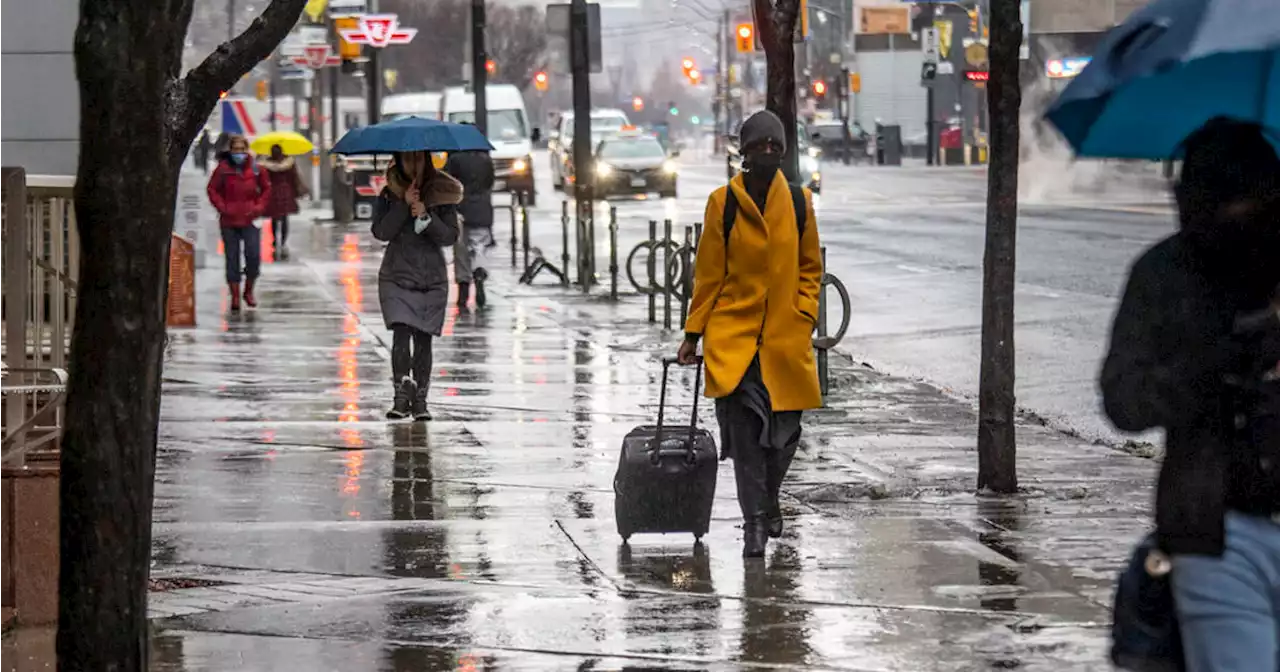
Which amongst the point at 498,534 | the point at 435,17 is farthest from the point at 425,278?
the point at 435,17

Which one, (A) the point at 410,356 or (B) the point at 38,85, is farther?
(B) the point at 38,85

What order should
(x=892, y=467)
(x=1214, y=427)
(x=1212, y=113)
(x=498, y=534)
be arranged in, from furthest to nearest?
(x=892, y=467), (x=498, y=534), (x=1212, y=113), (x=1214, y=427)

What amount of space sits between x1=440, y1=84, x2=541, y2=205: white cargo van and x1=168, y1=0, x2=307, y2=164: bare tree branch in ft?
125

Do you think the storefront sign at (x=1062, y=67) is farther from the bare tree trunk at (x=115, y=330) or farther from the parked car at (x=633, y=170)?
the bare tree trunk at (x=115, y=330)

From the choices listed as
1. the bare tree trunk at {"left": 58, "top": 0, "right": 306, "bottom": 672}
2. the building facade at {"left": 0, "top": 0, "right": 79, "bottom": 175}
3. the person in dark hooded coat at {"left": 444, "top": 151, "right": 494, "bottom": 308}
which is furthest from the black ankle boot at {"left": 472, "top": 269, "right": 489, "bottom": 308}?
the bare tree trunk at {"left": 58, "top": 0, "right": 306, "bottom": 672}

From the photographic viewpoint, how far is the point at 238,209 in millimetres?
21422

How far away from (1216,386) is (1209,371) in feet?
0.11

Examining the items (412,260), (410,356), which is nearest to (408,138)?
(412,260)

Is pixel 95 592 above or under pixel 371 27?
under

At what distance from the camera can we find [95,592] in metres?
5.11

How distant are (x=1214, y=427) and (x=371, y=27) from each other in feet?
105

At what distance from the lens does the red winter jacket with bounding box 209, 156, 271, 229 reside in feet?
70.1

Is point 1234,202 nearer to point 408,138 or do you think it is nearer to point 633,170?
point 408,138

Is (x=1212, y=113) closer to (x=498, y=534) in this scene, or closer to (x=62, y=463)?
(x=62, y=463)
